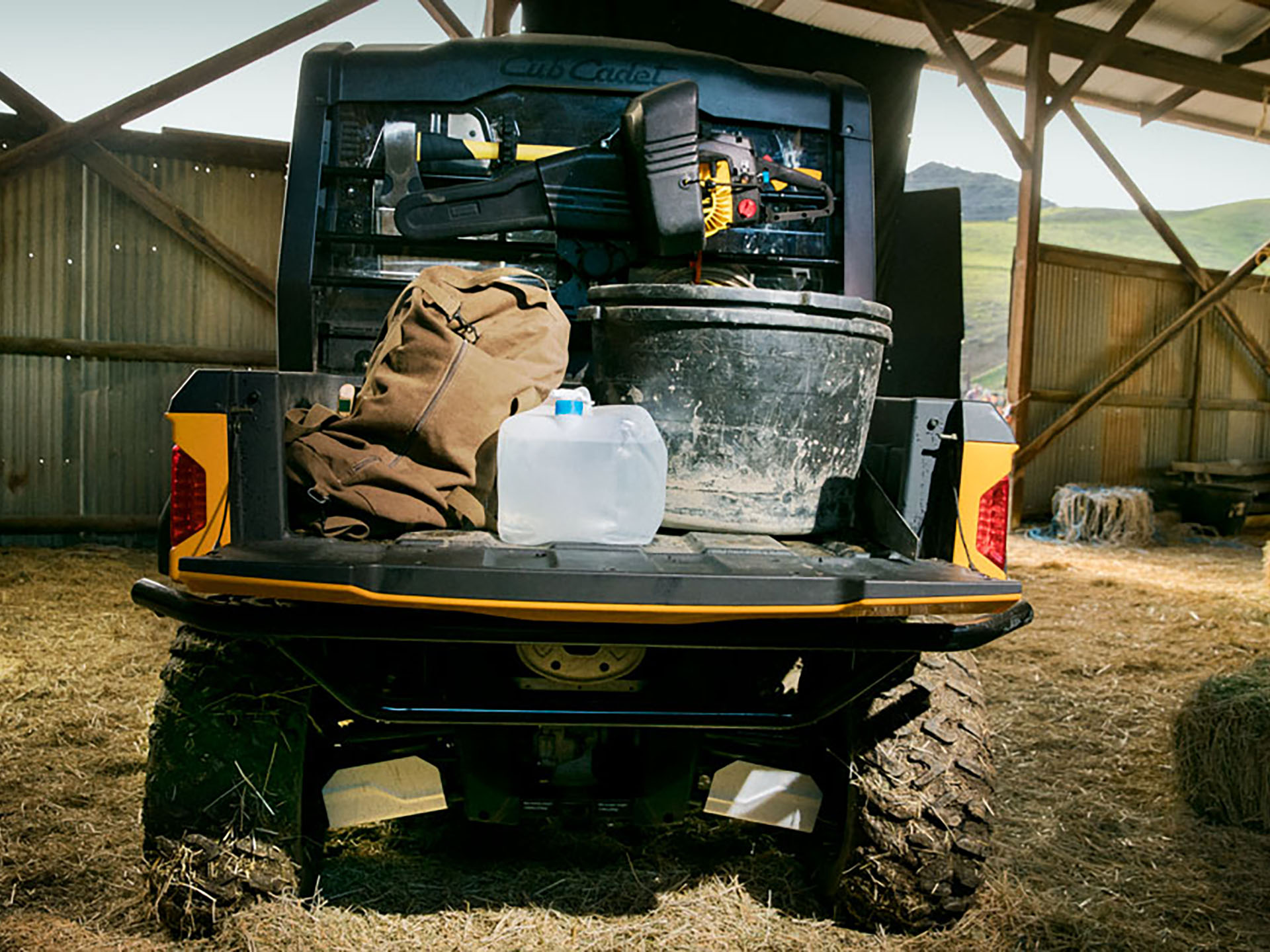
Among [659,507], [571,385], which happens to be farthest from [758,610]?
[571,385]

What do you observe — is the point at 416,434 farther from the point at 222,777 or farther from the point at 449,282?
the point at 222,777

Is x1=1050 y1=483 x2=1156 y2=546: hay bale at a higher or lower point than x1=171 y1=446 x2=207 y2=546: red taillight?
lower

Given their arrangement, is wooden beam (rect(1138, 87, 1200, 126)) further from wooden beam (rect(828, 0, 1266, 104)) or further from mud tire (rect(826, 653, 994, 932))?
mud tire (rect(826, 653, 994, 932))

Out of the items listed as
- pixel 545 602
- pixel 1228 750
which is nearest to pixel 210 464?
pixel 545 602

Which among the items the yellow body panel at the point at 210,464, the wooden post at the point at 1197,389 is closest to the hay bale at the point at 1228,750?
the yellow body panel at the point at 210,464

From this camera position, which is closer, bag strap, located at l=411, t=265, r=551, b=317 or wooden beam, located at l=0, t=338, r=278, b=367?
bag strap, located at l=411, t=265, r=551, b=317

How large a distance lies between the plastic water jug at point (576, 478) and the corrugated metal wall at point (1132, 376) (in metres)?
9.42

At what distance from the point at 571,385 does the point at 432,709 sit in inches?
44.4

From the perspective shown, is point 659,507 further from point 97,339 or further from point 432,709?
point 97,339

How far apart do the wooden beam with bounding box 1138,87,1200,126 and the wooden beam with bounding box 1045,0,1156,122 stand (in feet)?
6.64

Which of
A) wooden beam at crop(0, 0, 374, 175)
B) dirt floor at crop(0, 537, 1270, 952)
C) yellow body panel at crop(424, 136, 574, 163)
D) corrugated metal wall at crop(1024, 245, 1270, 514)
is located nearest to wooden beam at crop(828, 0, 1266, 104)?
corrugated metal wall at crop(1024, 245, 1270, 514)

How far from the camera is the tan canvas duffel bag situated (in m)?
2.21

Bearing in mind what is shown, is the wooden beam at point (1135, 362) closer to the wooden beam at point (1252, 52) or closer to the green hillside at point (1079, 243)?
the wooden beam at point (1252, 52)

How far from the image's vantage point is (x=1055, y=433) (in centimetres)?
1017
